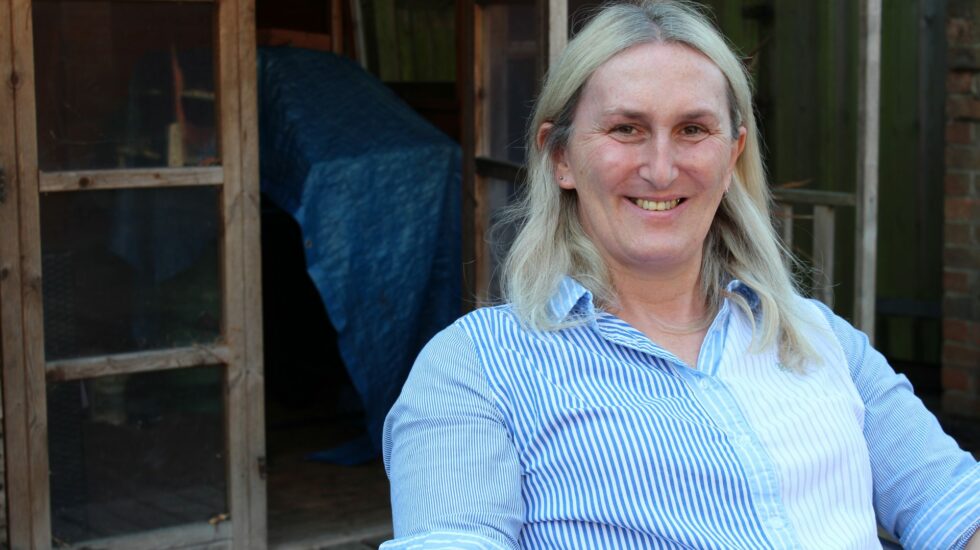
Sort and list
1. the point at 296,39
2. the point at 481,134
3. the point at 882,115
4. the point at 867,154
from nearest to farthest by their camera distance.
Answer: the point at 867,154 → the point at 481,134 → the point at 296,39 → the point at 882,115

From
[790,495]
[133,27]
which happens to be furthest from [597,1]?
[790,495]

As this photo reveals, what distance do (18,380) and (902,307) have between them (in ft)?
12.5

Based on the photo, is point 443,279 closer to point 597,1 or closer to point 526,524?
point 597,1

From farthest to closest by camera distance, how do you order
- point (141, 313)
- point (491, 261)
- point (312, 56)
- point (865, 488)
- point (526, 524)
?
point (312, 56) < point (491, 261) < point (141, 313) < point (865, 488) < point (526, 524)

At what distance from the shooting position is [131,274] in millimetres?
3721

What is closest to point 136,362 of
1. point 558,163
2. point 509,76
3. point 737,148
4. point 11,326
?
point 11,326

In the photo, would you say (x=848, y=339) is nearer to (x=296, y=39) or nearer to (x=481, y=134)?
(x=481, y=134)

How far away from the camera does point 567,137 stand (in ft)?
7.00

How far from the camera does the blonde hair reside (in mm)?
2086

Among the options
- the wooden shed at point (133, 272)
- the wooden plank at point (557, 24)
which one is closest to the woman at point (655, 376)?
the wooden plank at point (557, 24)

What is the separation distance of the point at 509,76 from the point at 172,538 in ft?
5.70

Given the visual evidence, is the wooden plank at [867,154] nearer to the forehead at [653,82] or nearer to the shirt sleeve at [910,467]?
the shirt sleeve at [910,467]

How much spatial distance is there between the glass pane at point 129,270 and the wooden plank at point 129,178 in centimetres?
3

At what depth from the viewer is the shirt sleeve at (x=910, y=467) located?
2084 millimetres
